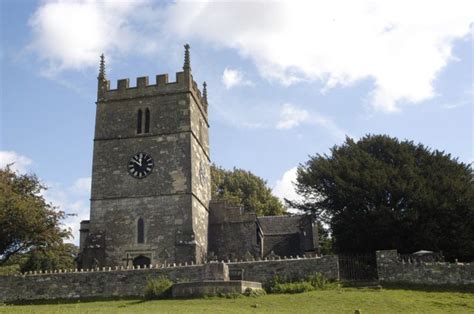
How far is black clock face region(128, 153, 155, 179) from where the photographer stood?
1352 inches

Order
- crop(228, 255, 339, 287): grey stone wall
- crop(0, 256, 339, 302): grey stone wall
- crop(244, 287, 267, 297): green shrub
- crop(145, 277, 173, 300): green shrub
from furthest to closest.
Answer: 1. crop(0, 256, 339, 302): grey stone wall
2. crop(228, 255, 339, 287): grey stone wall
3. crop(145, 277, 173, 300): green shrub
4. crop(244, 287, 267, 297): green shrub

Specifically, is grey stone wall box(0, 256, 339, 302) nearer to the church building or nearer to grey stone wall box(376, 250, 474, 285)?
grey stone wall box(376, 250, 474, 285)

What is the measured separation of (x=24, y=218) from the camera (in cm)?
3028

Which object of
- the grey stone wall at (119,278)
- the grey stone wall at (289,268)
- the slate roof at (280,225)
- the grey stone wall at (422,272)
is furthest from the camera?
the slate roof at (280,225)

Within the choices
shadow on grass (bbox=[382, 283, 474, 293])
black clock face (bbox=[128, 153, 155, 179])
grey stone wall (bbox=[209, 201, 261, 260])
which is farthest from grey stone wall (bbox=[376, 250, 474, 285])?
black clock face (bbox=[128, 153, 155, 179])

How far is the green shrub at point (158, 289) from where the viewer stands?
2353cm

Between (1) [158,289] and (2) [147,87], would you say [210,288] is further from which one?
(2) [147,87]

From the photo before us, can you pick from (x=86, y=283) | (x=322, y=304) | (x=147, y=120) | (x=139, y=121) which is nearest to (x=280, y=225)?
(x=147, y=120)

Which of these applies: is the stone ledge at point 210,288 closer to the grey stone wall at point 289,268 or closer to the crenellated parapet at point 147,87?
the grey stone wall at point 289,268

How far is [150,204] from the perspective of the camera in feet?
109

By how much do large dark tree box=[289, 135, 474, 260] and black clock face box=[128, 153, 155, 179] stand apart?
10502mm

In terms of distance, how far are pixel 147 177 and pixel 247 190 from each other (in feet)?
79.0

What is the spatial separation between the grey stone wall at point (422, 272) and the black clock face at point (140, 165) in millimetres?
16140

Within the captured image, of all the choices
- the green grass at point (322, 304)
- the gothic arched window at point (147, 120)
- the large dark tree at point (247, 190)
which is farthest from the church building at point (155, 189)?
the large dark tree at point (247, 190)
